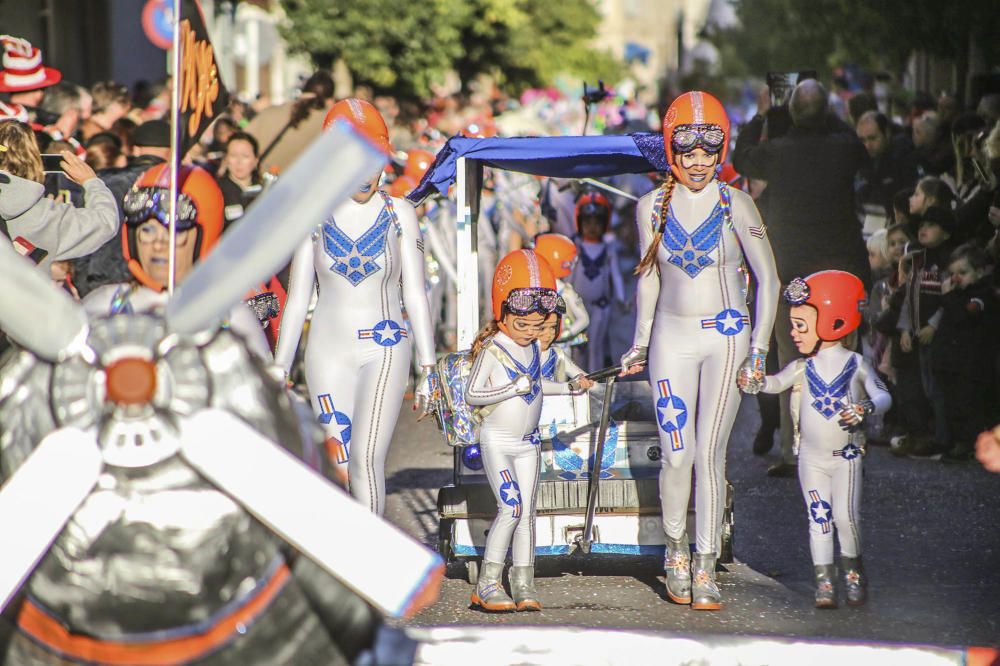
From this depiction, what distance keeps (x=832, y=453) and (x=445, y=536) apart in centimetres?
181

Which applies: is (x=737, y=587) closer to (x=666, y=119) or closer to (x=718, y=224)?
(x=718, y=224)

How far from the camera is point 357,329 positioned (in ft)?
21.2

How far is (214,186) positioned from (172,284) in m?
0.48

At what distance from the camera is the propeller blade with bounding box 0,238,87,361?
148 inches

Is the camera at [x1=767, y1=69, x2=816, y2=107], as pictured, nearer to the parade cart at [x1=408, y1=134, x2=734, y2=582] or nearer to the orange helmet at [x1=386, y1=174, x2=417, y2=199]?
the parade cart at [x1=408, y1=134, x2=734, y2=582]

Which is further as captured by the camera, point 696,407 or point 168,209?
point 696,407

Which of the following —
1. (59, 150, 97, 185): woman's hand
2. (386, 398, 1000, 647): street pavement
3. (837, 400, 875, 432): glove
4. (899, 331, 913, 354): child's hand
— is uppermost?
(59, 150, 97, 185): woman's hand

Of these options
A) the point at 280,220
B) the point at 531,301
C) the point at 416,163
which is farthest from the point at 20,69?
the point at 280,220

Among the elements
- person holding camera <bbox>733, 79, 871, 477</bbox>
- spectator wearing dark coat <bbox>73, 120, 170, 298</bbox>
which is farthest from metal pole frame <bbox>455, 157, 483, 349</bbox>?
spectator wearing dark coat <bbox>73, 120, 170, 298</bbox>

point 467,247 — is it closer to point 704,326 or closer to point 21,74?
point 704,326

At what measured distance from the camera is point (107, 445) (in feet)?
12.3

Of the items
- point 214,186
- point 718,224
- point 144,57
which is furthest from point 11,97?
point 144,57

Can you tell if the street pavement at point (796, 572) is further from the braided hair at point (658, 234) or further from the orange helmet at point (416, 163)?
the orange helmet at point (416, 163)

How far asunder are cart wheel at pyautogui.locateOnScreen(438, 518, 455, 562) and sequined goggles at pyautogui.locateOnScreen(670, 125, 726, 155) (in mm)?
2009
